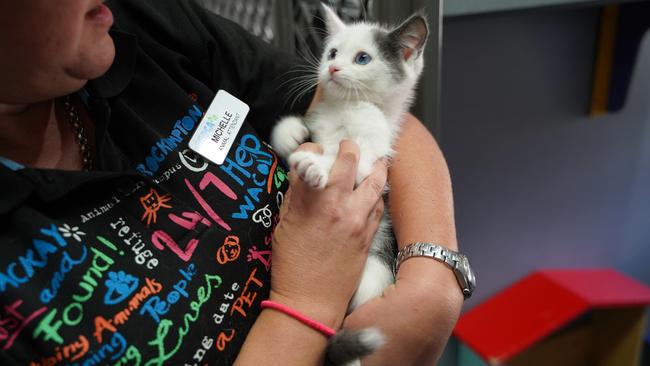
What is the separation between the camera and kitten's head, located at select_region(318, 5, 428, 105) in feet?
2.94

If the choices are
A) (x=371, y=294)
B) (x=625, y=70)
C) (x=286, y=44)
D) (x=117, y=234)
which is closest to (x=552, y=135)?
(x=625, y=70)

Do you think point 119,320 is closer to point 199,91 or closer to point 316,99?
point 199,91

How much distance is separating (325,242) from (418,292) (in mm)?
167

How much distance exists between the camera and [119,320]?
58 centimetres

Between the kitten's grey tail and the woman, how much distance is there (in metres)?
0.02

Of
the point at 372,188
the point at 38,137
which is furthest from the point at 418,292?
the point at 38,137

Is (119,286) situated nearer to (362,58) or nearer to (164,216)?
(164,216)

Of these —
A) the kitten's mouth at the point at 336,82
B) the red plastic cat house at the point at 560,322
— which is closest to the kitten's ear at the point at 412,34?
the kitten's mouth at the point at 336,82

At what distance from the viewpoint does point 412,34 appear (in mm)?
880

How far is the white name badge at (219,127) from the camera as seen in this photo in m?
0.76

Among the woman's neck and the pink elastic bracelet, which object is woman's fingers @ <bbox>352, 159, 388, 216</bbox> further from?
the woman's neck

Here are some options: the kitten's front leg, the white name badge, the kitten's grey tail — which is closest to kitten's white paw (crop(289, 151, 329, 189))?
the kitten's front leg

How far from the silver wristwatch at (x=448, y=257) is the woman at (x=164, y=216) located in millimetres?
16

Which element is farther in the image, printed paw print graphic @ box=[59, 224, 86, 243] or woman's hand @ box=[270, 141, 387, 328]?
woman's hand @ box=[270, 141, 387, 328]
